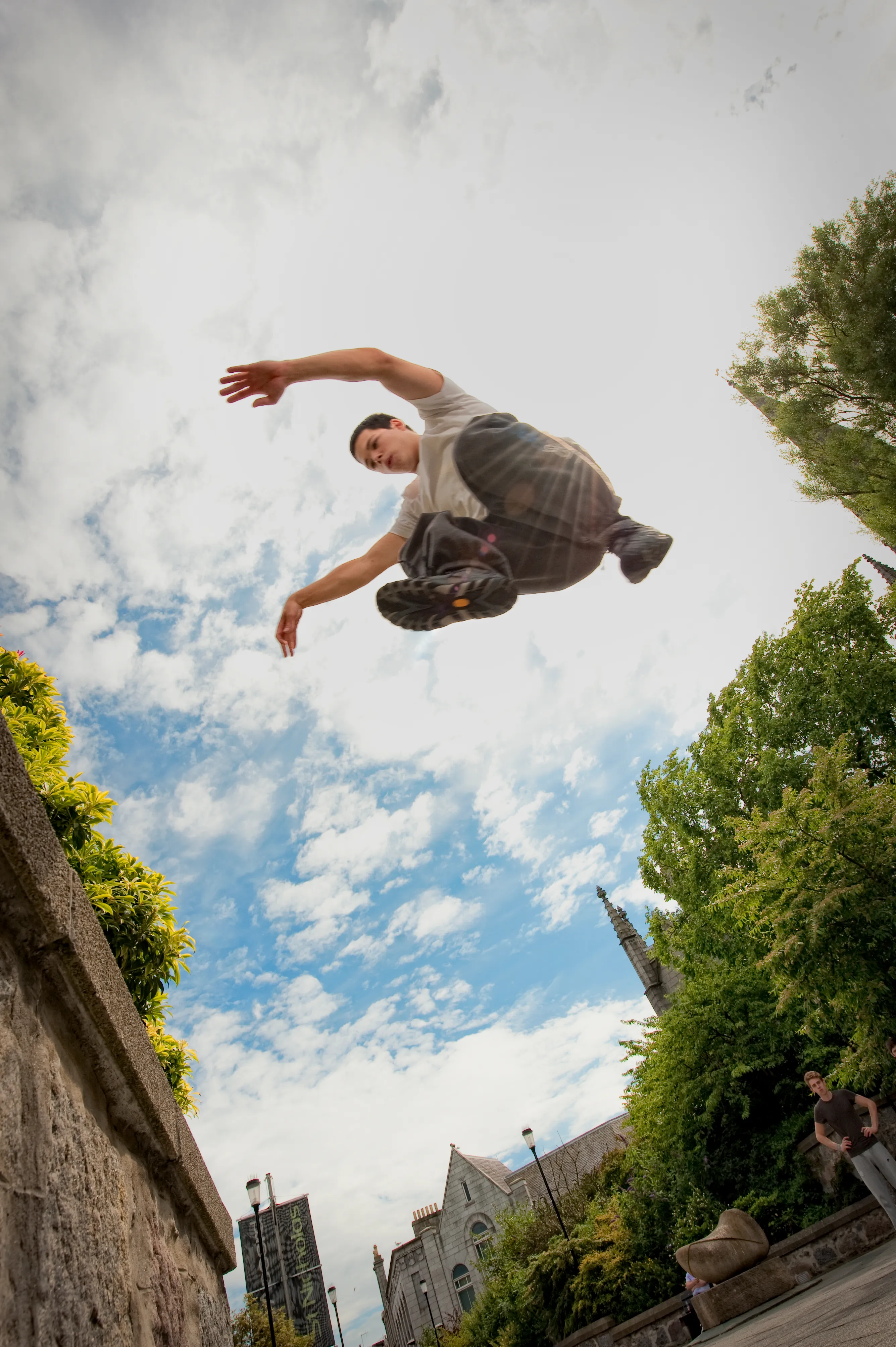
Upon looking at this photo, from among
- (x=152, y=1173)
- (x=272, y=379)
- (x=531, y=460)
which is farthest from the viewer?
(x=531, y=460)

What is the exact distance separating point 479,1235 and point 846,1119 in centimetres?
4347

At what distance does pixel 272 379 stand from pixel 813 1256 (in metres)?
12.6

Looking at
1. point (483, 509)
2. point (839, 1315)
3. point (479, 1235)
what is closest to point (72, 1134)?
point (483, 509)

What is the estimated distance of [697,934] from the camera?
16.4m

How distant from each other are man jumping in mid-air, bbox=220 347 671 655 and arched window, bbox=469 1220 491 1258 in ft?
148

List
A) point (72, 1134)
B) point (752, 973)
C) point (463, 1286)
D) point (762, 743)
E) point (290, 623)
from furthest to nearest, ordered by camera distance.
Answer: point (463, 1286) → point (762, 743) → point (752, 973) → point (290, 623) → point (72, 1134)

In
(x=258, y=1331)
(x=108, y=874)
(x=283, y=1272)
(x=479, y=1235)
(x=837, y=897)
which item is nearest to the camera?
(x=108, y=874)

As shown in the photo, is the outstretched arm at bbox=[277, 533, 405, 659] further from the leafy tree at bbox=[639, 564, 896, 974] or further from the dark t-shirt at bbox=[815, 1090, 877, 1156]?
the leafy tree at bbox=[639, 564, 896, 974]

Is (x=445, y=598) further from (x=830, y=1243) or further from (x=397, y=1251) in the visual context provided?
(x=397, y=1251)

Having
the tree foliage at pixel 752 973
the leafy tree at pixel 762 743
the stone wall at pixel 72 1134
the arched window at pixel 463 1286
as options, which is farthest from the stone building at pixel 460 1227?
the stone wall at pixel 72 1134

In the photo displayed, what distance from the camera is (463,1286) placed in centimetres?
3834

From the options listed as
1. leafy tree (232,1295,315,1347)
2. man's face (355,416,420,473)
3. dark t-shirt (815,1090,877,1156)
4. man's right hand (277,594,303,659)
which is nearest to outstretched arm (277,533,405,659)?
man's right hand (277,594,303,659)

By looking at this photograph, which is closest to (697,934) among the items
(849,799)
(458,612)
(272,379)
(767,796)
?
(767,796)

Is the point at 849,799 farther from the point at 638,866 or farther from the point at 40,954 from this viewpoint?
the point at 638,866
